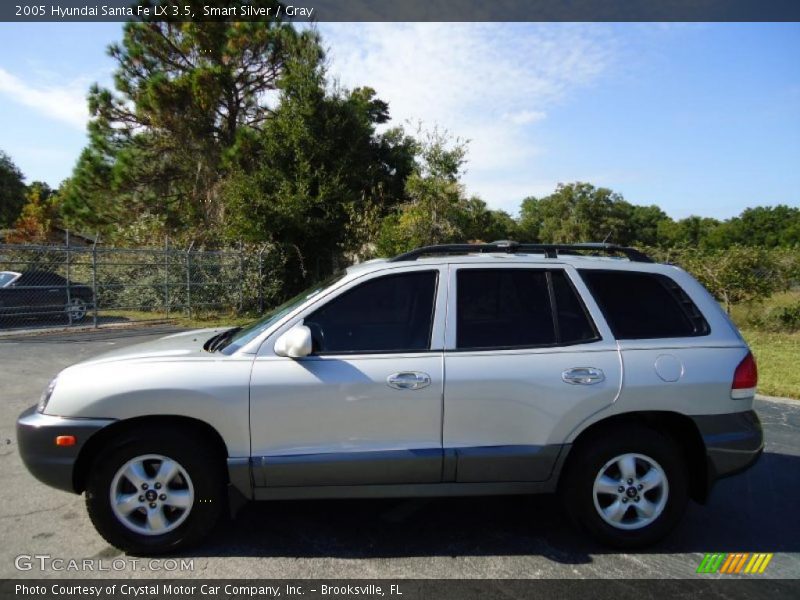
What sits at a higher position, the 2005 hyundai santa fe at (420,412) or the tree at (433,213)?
the tree at (433,213)

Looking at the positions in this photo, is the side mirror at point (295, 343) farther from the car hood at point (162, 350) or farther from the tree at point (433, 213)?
the tree at point (433, 213)

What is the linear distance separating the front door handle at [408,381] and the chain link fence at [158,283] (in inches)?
498

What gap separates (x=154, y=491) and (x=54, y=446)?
2.04 feet

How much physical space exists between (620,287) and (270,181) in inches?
694

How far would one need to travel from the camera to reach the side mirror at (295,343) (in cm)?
330

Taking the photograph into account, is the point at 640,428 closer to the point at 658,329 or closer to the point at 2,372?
the point at 658,329

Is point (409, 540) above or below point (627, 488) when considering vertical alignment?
below

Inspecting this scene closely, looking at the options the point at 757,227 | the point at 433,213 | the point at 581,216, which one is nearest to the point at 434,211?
the point at 433,213

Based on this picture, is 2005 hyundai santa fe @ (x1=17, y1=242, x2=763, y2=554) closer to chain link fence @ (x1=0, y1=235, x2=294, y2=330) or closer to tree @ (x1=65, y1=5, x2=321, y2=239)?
chain link fence @ (x1=0, y1=235, x2=294, y2=330)

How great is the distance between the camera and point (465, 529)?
3807mm

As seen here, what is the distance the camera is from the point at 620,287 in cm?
376

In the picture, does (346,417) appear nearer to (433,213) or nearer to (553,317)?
(553,317)

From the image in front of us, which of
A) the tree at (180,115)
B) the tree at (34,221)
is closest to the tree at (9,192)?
the tree at (34,221)

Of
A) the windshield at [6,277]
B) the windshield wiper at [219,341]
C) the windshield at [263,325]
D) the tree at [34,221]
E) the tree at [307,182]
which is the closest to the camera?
the windshield at [263,325]
